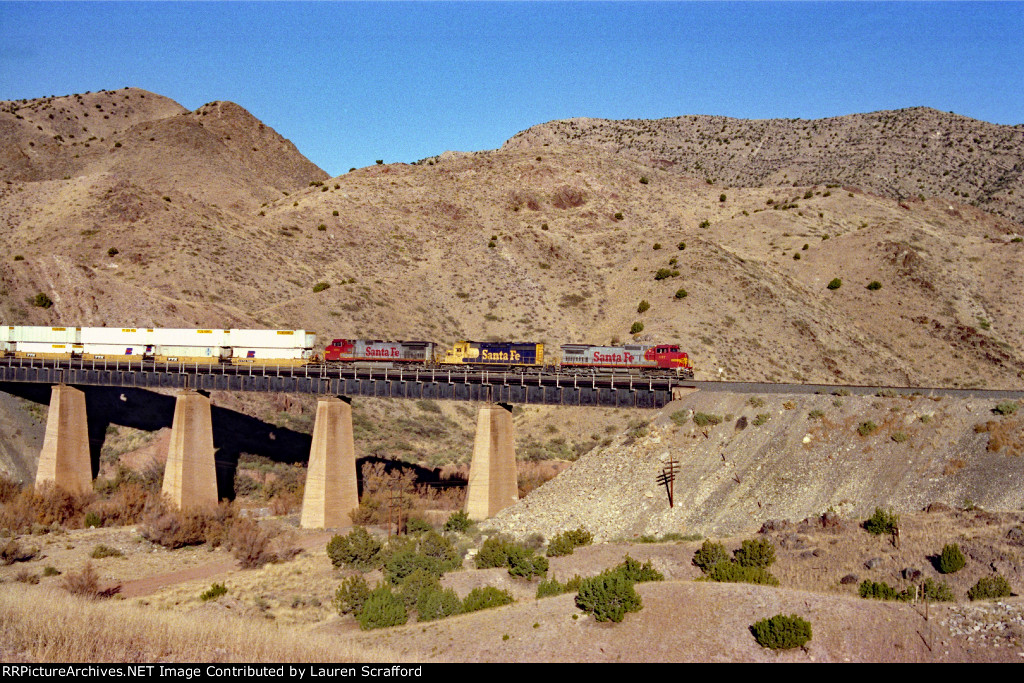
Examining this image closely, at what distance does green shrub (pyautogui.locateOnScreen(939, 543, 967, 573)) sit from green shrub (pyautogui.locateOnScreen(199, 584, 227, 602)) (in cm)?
3220

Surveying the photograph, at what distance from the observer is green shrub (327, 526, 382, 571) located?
43.7 m

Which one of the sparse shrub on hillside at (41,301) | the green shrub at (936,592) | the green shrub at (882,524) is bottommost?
the green shrub at (936,592)

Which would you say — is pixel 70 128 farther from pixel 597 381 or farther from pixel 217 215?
pixel 597 381

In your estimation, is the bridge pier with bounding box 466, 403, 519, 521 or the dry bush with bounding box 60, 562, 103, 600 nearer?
the dry bush with bounding box 60, 562, 103, 600

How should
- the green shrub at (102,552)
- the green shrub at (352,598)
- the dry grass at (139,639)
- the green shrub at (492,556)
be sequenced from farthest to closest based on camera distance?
the green shrub at (102,552) → the green shrub at (492,556) → the green shrub at (352,598) → the dry grass at (139,639)

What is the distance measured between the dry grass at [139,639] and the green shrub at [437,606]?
3538 mm

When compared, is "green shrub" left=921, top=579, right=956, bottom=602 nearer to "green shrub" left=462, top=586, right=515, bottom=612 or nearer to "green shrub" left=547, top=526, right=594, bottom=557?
"green shrub" left=462, top=586, right=515, bottom=612

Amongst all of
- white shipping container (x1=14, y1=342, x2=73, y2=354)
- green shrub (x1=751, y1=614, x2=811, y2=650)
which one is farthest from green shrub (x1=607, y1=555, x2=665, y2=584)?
white shipping container (x1=14, y1=342, x2=73, y2=354)

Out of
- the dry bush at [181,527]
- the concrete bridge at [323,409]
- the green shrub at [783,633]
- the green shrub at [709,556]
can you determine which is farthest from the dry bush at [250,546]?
the green shrub at [783,633]

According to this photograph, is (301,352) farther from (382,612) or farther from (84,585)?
(382,612)

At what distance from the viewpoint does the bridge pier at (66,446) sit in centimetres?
6038

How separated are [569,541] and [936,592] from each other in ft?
56.9

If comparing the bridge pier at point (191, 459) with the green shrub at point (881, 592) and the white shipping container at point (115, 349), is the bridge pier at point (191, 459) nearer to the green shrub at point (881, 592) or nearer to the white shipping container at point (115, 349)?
the white shipping container at point (115, 349)

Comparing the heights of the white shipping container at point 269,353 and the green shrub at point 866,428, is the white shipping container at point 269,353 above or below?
above
